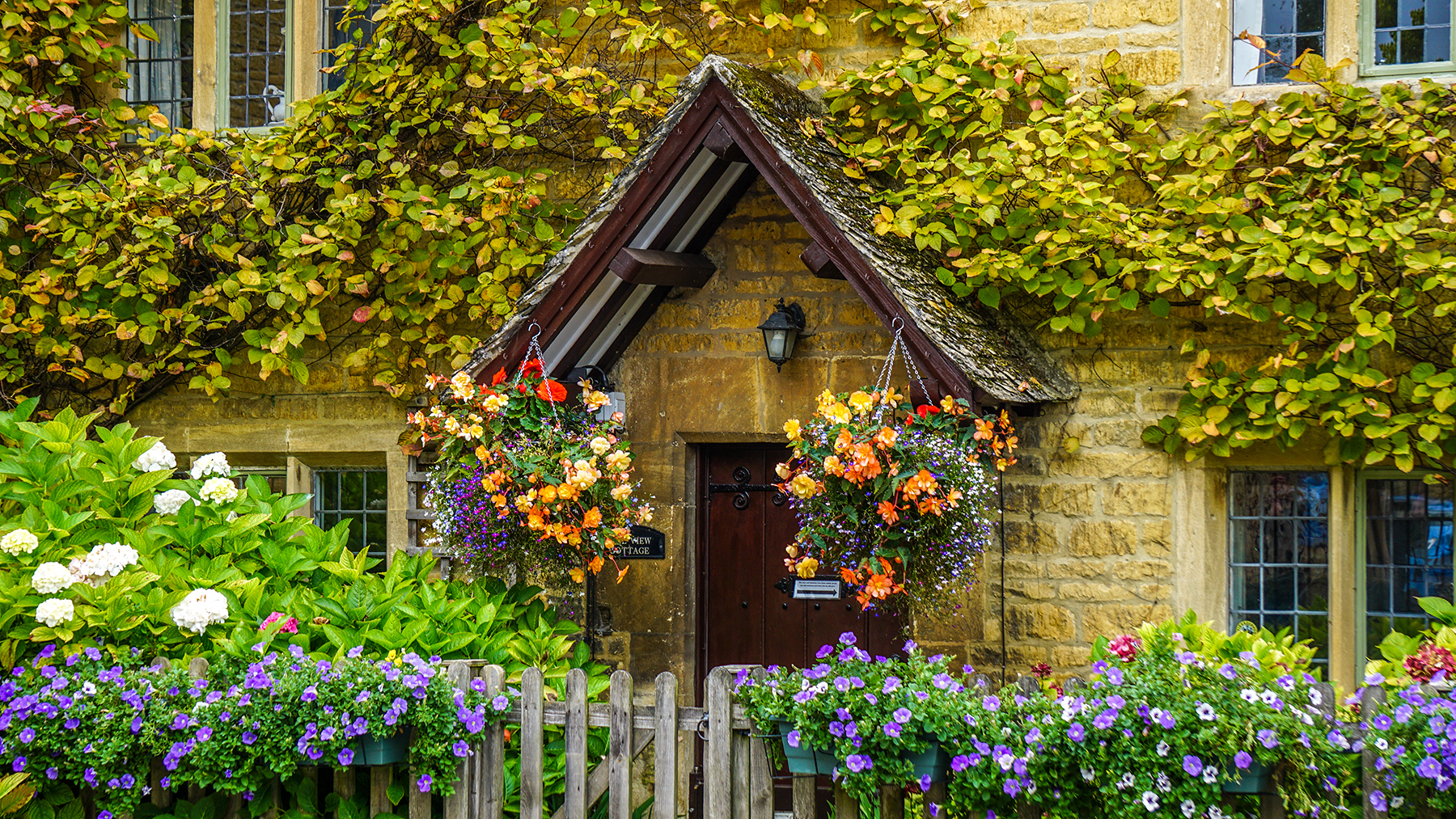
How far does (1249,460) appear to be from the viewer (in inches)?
213

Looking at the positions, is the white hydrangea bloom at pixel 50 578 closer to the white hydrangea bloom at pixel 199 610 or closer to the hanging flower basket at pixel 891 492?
the white hydrangea bloom at pixel 199 610

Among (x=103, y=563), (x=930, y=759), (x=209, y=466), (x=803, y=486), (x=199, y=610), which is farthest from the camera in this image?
(x=209, y=466)

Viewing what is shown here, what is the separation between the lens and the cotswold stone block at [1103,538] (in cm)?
545

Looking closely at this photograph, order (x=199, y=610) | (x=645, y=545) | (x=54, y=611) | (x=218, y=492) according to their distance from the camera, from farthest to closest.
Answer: (x=645, y=545), (x=218, y=492), (x=199, y=610), (x=54, y=611)

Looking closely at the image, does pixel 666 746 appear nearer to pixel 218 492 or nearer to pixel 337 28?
pixel 218 492

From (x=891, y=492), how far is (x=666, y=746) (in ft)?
4.07

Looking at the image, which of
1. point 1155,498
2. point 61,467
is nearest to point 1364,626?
point 1155,498

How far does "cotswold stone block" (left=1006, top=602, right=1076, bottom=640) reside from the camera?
5.50 m

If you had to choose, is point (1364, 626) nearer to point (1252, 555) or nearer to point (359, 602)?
point (1252, 555)

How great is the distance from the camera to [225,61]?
22.4ft

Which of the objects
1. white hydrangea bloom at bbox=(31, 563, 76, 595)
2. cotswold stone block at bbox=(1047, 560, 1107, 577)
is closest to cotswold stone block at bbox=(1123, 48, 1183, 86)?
cotswold stone block at bbox=(1047, 560, 1107, 577)

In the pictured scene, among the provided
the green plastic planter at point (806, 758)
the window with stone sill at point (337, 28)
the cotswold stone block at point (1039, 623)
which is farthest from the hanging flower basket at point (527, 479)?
the window with stone sill at point (337, 28)

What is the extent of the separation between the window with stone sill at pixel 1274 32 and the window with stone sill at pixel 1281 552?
1.83 metres

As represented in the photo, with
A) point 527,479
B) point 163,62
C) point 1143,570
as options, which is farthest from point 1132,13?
point 163,62
